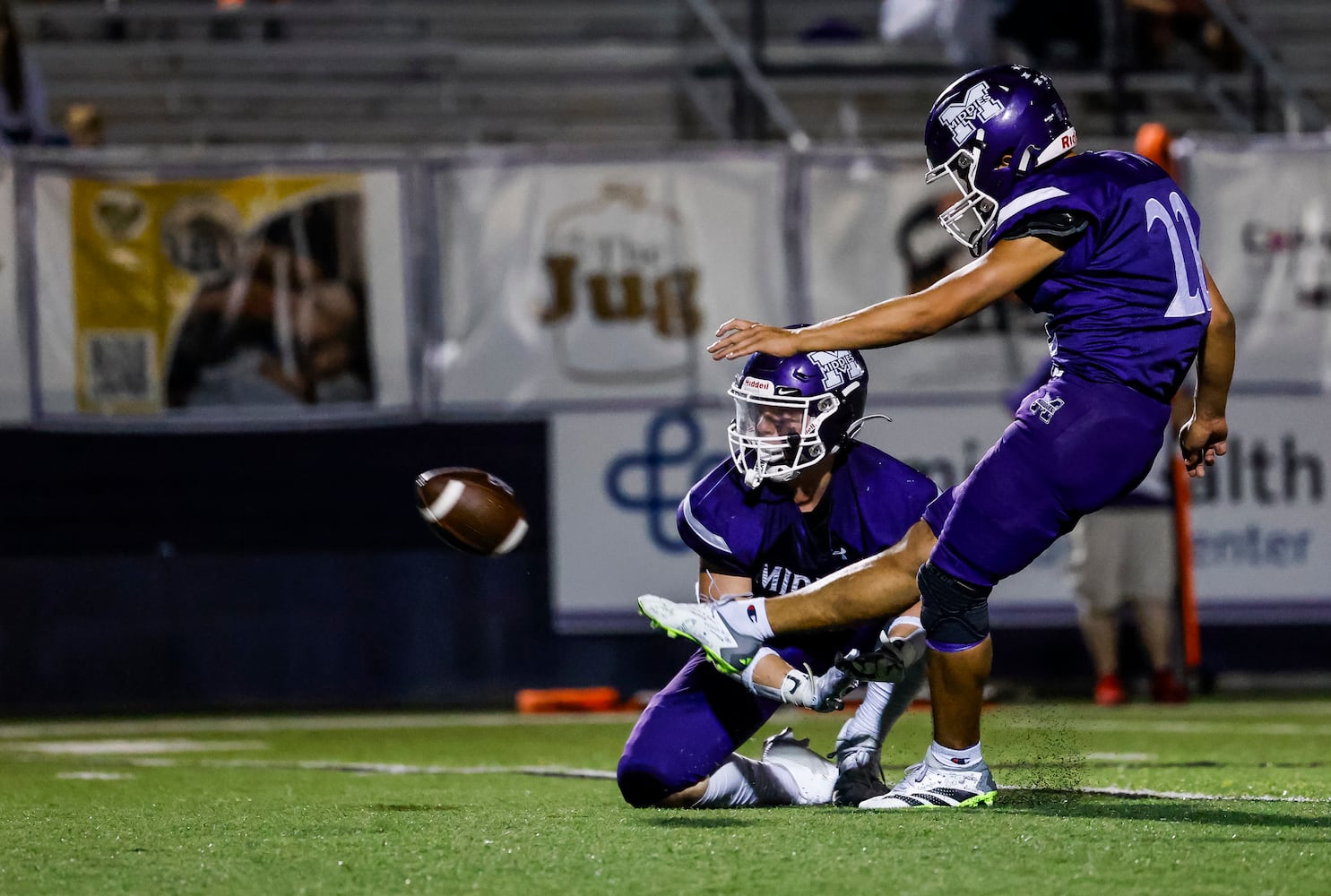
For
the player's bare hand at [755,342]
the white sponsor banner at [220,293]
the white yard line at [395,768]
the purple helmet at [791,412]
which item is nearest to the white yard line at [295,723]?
the white yard line at [395,768]

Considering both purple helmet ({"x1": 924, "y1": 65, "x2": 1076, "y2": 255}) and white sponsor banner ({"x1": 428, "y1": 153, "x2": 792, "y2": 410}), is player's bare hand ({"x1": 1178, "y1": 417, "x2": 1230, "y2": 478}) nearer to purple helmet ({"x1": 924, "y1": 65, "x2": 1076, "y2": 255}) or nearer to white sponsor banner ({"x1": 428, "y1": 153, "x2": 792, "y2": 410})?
purple helmet ({"x1": 924, "y1": 65, "x2": 1076, "y2": 255})

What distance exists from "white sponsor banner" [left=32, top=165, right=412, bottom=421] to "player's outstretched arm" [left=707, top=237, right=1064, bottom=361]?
527 centimetres

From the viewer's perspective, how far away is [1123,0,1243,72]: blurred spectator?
1109cm

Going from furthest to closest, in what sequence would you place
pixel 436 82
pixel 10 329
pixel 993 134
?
1. pixel 436 82
2. pixel 10 329
3. pixel 993 134

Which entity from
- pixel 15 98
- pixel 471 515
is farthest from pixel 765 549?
pixel 15 98

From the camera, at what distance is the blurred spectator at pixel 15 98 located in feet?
30.4

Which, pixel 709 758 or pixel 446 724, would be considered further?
pixel 446 724

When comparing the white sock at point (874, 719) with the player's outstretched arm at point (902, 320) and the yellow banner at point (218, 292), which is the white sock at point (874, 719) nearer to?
the player's outstretched arm at point (902, 320)

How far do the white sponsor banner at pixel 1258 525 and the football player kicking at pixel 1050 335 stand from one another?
16.6 ft

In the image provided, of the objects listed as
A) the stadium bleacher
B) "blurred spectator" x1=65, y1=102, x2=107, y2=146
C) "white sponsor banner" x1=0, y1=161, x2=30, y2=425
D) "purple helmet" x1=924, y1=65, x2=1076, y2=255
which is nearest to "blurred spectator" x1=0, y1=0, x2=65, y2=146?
"blurred spectator" x1=65, y1=102, x2=107, y2=146

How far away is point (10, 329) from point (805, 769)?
17.9 ft

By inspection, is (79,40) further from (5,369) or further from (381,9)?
(5,369)

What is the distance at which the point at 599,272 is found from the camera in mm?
9039

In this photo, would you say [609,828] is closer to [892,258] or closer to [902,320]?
[902,320]
